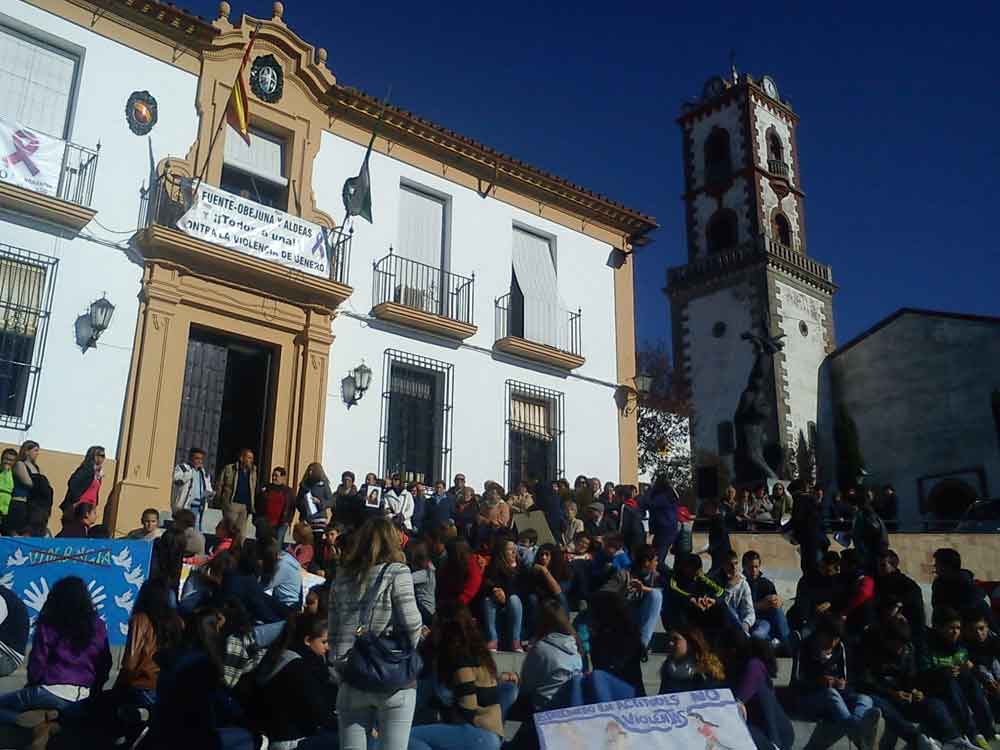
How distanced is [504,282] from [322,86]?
454 centimetres

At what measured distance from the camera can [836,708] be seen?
6691 mm

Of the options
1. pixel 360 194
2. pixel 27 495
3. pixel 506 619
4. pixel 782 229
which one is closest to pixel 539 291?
pixel 360 194

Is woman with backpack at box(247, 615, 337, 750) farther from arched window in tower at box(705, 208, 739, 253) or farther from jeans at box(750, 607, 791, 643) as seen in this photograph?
arched window in tower at box(705, 208, 739, 253)

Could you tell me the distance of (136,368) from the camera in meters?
11.6

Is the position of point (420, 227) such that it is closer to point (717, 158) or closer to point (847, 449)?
point (847, 449)

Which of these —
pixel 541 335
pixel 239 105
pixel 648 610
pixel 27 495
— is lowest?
pixel 648 610

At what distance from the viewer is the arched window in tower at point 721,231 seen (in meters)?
34.3

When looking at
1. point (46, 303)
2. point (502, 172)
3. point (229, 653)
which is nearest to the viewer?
point (229, 653)

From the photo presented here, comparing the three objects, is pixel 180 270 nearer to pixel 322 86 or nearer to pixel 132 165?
pixel 132 165

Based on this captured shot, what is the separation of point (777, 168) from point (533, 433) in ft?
78.4

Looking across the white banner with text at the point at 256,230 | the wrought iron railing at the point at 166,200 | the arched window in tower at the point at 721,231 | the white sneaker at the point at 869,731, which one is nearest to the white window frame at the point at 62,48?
the wrought iron railing at the point at 166,200

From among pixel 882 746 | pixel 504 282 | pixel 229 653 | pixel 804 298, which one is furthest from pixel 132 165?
pixel 804 298

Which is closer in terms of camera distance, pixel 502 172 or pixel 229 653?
pixel 229 653

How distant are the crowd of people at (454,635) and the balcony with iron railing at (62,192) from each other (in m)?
3.47
